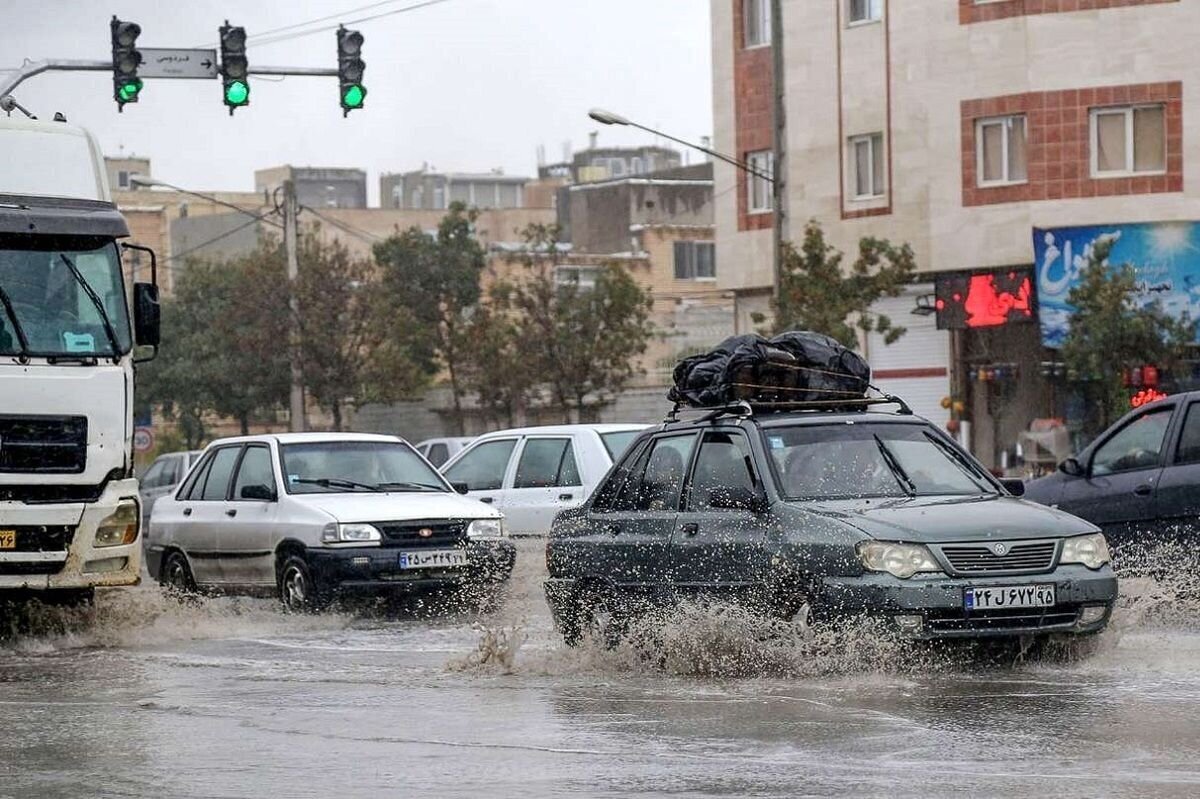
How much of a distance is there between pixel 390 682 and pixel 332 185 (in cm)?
9657

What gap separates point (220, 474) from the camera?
19.3 m

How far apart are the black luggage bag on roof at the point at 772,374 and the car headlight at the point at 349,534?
4.54 metres

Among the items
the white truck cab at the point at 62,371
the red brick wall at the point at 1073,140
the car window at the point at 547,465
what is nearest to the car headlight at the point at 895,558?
the white truck cab at the point at 62,371

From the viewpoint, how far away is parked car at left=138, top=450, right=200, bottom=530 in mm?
33875

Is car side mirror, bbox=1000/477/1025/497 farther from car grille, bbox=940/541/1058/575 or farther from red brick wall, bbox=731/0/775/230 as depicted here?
red brick wall, bbox=731/0/775/230

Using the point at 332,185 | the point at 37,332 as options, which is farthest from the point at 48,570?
the point at 332,185

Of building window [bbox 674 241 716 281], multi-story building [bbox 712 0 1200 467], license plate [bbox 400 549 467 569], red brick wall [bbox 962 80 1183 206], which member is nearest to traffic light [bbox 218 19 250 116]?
license plate [bbox 400 549 467 569]

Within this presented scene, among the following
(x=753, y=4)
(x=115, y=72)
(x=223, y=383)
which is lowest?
(x=223, y=383)

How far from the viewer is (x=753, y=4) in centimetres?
4444

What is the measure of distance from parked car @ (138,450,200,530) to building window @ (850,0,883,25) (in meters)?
15.8

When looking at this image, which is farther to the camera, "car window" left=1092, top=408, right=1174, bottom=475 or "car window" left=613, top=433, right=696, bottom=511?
"car window" left=1092, top=408, right=1174, bottom=475

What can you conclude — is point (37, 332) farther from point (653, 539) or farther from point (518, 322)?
point (518, 322)

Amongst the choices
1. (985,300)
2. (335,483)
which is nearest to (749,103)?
(985,300)

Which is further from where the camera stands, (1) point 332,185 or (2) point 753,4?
(1) point 332,185
